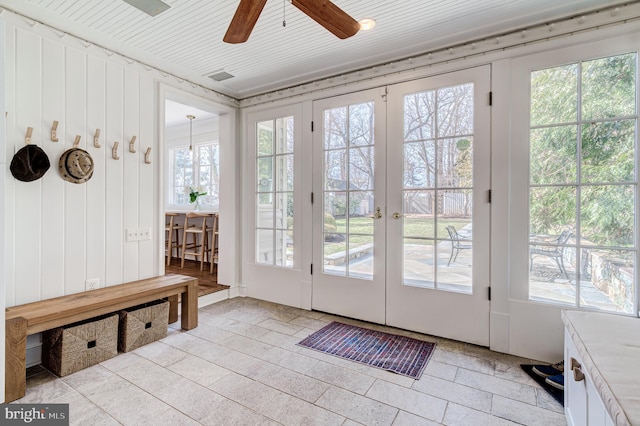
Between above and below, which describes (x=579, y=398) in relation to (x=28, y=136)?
below

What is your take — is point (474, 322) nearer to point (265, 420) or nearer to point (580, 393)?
point (580, 393)

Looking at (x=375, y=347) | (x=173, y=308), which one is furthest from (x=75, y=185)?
(x=375, y=347)

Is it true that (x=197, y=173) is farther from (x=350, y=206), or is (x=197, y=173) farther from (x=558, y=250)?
(x=558, y=250)

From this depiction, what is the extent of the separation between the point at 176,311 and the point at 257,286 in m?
1.05

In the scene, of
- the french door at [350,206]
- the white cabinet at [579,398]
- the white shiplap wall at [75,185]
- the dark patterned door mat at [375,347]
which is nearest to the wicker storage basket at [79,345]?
the white shiplap wall at [75,185]

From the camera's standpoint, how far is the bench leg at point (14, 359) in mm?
1832

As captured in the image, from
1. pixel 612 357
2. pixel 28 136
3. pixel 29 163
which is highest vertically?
pixel 28 136

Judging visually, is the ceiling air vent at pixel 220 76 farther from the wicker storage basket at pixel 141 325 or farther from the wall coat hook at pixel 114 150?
the wicker storage basket at pixel 141 325

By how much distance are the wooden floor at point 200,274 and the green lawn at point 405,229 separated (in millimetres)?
1535

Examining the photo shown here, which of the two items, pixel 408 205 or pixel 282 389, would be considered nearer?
pixel 282 389

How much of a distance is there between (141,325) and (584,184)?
358 cm

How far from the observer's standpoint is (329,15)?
1.67 metres

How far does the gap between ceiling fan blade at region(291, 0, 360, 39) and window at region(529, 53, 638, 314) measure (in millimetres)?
1577

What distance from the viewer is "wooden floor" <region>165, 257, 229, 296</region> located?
12.5 feet
